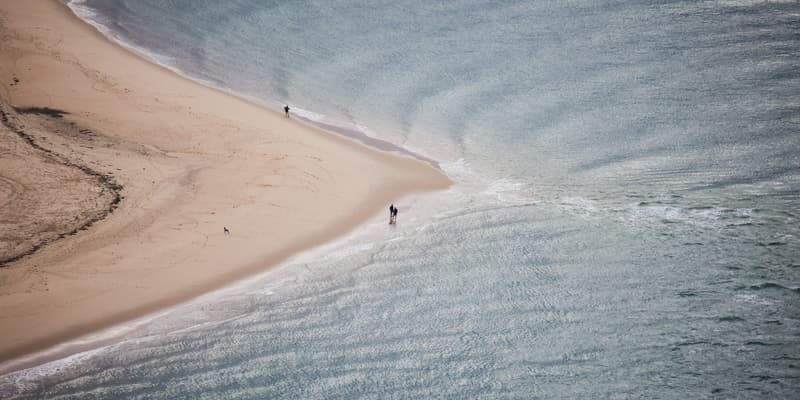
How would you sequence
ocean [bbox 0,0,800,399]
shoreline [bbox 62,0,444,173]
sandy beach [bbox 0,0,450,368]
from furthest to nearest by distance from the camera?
1. shoreline [bbox 62,0,444,173]
2. sandy beach [bbox 0,0,450,368]
3. ocean [bbox 0,0,800,399]

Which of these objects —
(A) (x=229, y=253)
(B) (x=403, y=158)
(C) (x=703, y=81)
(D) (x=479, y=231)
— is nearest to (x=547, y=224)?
(D) (x=479, y=231)

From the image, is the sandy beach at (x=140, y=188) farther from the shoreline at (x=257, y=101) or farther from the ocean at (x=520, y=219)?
the ocean at (x=520, y=219)

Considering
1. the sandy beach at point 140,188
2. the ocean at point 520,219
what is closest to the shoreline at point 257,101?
the ocean at point 520,219

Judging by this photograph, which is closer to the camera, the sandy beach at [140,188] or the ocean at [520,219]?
the ocean at [520,219]

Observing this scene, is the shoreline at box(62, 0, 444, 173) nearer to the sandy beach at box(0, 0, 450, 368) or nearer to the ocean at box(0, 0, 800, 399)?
the ocean at box(0, 0, 800, 399)

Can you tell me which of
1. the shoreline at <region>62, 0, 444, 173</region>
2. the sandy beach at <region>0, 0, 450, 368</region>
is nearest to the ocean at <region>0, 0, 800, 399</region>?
the shoreline at <region>62, 0, 444, 173</region>

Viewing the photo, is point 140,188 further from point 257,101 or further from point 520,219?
point 520,219
